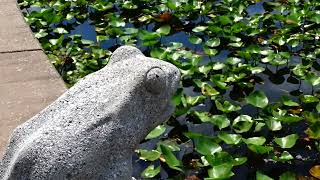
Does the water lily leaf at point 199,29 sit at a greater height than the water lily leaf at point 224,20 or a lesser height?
lesser

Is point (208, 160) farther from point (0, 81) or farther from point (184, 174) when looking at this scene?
point (0, 81)

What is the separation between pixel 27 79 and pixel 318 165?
1.65m

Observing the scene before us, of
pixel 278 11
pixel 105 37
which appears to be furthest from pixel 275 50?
pixel 105 37

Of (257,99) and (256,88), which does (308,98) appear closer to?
(257,99)

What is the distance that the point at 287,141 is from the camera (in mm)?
2867

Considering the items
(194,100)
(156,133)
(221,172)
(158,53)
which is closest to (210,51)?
(158,53)

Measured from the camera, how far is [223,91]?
3400 millimetres

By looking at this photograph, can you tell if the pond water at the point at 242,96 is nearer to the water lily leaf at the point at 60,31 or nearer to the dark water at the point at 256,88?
the dark water at the point at 256,88

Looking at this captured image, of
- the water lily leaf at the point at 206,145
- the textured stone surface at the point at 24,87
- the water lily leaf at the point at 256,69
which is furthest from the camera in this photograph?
the water lily leaf at the point at 256,69

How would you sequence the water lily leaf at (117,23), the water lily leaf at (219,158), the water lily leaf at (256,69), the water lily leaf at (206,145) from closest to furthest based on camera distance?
the water lily leaf at (219,158) < the water lily leaf at (206,145) < the water lily leaf at (256,69) < the water lily leaf at (117,23)

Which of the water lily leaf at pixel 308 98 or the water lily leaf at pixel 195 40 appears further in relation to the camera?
the water lily leaf at pixel 195 40

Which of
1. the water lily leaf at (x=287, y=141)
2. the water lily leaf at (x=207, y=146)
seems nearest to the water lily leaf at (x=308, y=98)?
the water lily leaf at (x=287, y=141)

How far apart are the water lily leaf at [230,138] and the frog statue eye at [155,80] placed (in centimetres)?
108

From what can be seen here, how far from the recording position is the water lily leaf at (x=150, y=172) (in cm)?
274
